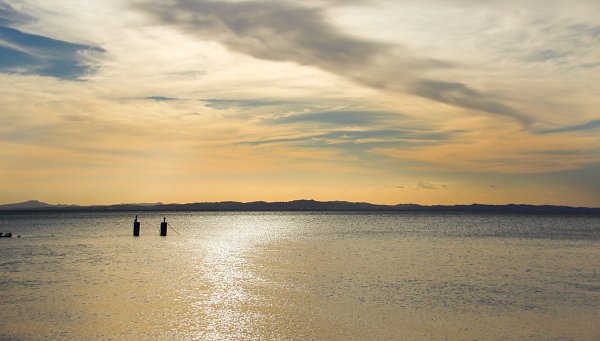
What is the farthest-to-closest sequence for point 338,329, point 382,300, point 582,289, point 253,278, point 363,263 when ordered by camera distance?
1. point 363,263
2. point 253,278
3. point 582,289
4. point 382,300
5. point 338,329

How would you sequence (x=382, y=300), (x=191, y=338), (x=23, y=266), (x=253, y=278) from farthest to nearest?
(x=23, y=266) < (x=253, y=278) < (x=382, y=300) < (x=191, y=338)

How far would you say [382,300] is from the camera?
1111 inches

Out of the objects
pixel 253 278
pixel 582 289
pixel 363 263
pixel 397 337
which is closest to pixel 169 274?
pixel 253 278

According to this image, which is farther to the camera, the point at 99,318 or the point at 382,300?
the point at 382,300

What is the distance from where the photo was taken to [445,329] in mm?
22234

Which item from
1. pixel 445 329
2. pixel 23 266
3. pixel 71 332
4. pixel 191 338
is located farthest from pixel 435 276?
pixel 23 266

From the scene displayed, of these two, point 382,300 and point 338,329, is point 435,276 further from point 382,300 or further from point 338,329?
point 338,329

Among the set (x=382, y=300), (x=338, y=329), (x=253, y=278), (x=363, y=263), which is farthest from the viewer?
(x=363, y=263)

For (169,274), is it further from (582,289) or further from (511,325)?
(582,289)

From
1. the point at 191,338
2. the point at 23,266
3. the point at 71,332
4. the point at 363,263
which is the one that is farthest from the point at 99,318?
the point at 363,263

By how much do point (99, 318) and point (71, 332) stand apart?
7.49ft

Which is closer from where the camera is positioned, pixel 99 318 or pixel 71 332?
pixel 71 332

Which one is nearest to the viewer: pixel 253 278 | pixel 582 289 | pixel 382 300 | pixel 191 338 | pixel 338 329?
pixel 191 338

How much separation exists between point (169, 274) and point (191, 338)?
18.7m
